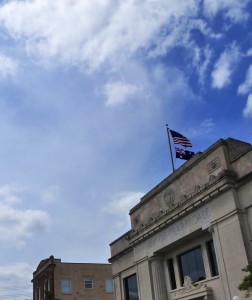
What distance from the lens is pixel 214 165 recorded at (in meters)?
24.2

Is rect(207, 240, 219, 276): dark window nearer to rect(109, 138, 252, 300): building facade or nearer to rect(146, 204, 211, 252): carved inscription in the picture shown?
rect(109, 138, 252, 300): building facade

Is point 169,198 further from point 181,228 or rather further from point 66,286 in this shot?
point 66,286

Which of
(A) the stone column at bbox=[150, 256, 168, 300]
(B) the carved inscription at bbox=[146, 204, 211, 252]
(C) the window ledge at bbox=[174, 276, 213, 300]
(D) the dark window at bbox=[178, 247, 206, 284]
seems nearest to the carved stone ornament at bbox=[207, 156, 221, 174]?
(B) the carved inscription at bbox=[146, 204, 211, 252]

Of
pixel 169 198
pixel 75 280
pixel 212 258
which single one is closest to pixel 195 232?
pixel 212 258

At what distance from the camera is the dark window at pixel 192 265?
2566cm

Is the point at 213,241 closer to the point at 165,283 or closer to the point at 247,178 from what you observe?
the point at 247,178

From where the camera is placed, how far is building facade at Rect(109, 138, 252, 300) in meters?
22.1

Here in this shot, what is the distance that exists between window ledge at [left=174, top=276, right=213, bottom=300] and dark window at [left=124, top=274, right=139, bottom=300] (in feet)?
16.6

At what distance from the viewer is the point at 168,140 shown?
30266 millimetres

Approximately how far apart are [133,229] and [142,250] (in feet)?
6.56

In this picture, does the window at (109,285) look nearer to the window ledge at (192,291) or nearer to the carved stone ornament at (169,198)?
the window ledge at (192,291)

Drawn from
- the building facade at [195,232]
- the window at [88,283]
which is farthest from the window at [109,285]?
the building facade at [195,232]

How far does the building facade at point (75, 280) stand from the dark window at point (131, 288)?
20043mm

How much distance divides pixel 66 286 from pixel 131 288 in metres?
21.5
